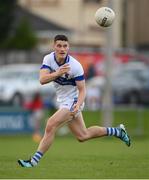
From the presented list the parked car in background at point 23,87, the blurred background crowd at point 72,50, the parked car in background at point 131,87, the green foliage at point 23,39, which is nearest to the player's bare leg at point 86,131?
the blurred background crowd at point 72,50

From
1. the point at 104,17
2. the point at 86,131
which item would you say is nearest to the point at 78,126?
the point at 86,131

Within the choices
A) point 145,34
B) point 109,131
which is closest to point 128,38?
point 145,34

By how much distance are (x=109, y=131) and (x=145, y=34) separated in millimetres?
47137

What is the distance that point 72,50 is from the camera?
5066cm

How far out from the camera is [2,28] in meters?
51.1

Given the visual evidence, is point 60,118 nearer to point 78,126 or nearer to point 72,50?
point 78,126

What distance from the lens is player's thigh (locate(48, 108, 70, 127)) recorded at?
15188 millimetres

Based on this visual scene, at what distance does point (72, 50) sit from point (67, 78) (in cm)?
3530

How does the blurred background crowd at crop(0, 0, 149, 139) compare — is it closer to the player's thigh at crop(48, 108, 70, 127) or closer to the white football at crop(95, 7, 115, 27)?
the white football at crop(95, 7, 115, 27)

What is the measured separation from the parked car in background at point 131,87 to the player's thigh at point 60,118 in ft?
84.6

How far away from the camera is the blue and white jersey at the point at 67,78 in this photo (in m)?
15.4

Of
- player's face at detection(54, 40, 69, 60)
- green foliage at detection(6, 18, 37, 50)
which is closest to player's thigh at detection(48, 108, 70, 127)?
player's face at detection(54, 40, 69, 60)

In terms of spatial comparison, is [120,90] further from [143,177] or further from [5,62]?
[143,177]

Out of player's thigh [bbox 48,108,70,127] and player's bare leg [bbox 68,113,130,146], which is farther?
player's bare leg [bbox 68,113,130,146]
